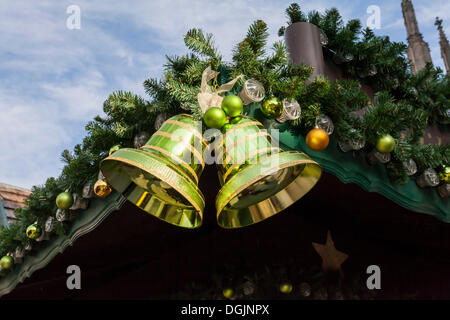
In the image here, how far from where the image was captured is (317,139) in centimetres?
142

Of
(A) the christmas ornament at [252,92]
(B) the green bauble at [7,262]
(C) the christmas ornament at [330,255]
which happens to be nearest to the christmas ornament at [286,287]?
(C) the christmas ornament at [330,255]

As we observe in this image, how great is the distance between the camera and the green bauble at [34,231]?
7.68 ft

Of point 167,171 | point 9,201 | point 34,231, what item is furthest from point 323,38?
point 9,201

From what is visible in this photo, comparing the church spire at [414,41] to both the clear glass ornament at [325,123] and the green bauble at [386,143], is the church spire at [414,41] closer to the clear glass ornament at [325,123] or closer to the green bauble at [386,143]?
the green bauble at [386,143]

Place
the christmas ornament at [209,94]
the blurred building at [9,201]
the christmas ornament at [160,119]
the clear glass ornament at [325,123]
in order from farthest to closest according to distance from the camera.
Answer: the blurred building at [9,201] → the christmas ornament at [160,119] → the clear glass ornament at [325,123] → the christmas ornament at [209,94]

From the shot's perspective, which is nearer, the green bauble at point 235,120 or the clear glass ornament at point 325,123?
the green bauble at point 235,120

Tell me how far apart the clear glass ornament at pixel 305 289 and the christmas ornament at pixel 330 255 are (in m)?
0.21

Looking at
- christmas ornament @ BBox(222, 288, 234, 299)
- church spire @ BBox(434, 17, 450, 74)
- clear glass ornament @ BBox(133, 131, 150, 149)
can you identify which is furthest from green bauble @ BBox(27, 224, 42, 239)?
church spire @ BBox(434, 17, 450, 74)

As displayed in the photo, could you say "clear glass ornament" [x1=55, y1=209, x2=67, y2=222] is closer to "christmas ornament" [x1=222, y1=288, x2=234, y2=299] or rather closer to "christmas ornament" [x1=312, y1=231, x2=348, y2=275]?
"christmas ornament" [x1=222, y1=288, x2=234, y2=299]

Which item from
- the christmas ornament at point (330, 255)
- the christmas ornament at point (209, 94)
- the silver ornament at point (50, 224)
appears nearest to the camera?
the christmas ornament at point (209, 94)

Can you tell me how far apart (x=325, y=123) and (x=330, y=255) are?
1466 millimetres

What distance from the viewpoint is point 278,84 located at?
1.47 metres

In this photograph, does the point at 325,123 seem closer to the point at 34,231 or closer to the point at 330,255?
the point at 330,255
